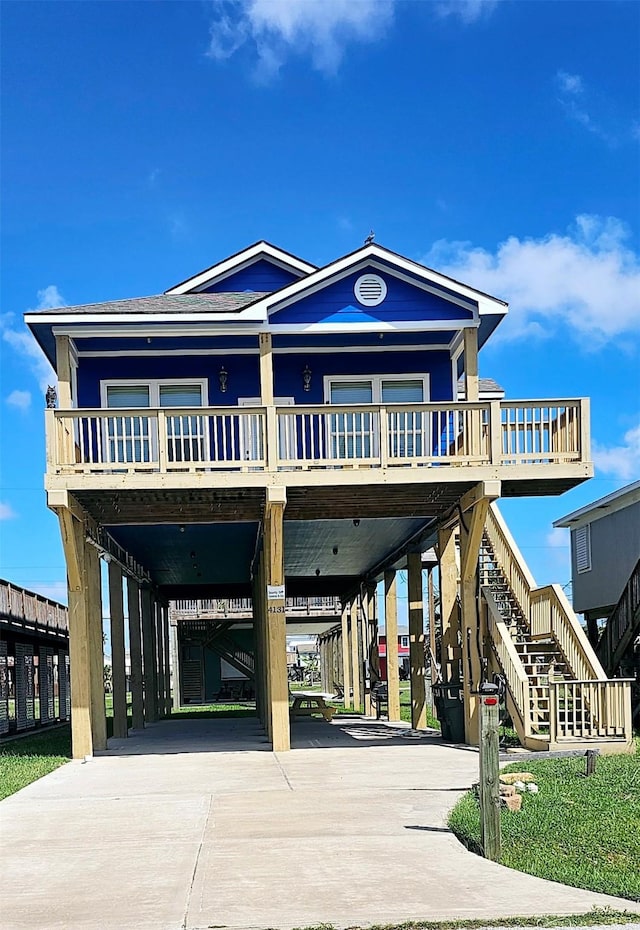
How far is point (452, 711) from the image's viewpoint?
16.9 m

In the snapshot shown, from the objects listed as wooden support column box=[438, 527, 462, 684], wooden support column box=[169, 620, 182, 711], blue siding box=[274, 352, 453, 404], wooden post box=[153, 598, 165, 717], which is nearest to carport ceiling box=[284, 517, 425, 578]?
wooden support column box=[438, 527, 462, 684]

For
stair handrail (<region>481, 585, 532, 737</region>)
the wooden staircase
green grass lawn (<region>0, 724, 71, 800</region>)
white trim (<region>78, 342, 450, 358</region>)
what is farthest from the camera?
white trim (<region>78, 342, 450, 358</region>)

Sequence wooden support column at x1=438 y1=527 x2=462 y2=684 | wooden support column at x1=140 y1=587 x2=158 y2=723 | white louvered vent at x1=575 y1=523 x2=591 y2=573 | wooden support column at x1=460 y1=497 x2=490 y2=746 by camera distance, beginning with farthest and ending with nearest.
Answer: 1. wooden support column at x1=140 y1=587 x2=158 y2=723
2. white louvered vent at x1=575 y1=523 x2=591 y2=573
3. wooden support column at x1=438 y1=527 x2=462 y2=684
4. wooden support column at x1=460 y1=497 x2=490 y2=746

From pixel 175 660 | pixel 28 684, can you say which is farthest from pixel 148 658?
pixel 175 660

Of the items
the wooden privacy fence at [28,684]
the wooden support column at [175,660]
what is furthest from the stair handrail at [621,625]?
the wooden support column at [175,660]

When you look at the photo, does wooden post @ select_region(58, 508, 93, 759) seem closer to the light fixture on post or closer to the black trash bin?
the light fixture on post

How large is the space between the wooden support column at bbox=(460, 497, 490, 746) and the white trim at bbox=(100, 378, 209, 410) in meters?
5.05

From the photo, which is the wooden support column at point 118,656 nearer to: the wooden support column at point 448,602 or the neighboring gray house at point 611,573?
the wooden support column at point 448,602

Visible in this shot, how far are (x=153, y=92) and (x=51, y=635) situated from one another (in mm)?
16601

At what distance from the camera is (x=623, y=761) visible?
41.8 feet

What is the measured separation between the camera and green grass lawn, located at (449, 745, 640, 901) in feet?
22.4

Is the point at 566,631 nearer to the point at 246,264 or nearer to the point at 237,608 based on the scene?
the point at 246,264

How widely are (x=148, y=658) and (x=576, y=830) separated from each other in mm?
20041

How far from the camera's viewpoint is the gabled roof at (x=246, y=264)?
20.2 m
